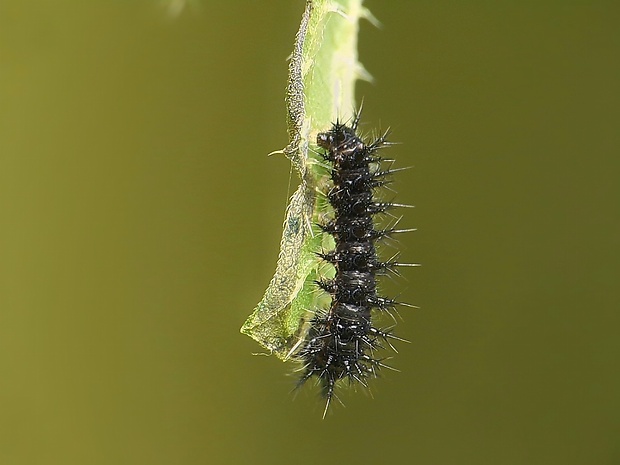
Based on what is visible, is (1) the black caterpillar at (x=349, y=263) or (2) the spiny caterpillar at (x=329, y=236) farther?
(1) the black caterpillar at (x=349, y=263)

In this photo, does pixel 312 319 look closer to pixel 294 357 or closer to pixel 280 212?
pixel 294 357

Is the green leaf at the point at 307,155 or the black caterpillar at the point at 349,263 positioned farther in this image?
the black caterpillar at the point at 349,263

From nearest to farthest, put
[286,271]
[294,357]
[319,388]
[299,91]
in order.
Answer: [299,91] < [286,271] < [294,357] < [319,388]

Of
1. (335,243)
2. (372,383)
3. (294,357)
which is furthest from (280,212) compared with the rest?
(372,383)

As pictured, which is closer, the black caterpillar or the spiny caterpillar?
the spiny caterpillar

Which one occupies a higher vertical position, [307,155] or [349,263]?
[307,155]

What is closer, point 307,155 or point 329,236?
point 307,155

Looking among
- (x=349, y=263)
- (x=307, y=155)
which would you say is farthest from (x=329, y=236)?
(x=307, y=155)

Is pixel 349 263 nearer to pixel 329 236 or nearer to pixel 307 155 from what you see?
pixel 329 236
